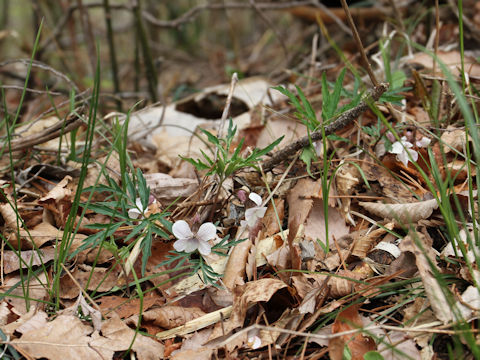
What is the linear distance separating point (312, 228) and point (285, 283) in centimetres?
30

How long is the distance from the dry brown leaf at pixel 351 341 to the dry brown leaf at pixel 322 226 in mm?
321

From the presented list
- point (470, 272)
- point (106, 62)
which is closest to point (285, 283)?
point (470, 272)

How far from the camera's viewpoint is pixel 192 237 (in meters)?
1.33

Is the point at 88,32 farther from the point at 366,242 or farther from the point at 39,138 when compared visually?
the point at 366,242

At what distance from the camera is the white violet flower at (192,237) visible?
131 cm

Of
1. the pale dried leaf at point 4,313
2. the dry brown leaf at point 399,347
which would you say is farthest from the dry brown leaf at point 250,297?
the pale dried leaf at point 4,313

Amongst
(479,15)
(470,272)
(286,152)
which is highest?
(479,15)

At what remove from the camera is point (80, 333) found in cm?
121

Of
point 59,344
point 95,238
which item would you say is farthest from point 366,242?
point 59,344

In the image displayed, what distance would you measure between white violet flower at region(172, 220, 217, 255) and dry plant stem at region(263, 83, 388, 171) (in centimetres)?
47

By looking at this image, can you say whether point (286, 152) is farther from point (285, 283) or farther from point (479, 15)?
point (479, 15)

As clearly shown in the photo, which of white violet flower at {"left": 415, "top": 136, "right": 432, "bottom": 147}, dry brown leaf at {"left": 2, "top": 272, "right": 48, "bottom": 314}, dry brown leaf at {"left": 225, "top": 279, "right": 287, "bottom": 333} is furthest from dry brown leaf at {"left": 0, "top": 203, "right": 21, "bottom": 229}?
white violet flower at {"left": 415, "top": 136, "right": 432, "bottom": 147}

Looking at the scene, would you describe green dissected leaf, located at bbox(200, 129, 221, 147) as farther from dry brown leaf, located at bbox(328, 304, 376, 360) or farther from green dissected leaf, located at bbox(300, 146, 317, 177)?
dry brown leaf, located at bbox(328, 304, 376, 360)

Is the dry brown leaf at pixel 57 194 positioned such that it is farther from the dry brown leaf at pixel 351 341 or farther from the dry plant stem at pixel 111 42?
the dry plant stem at pixel 111 42
